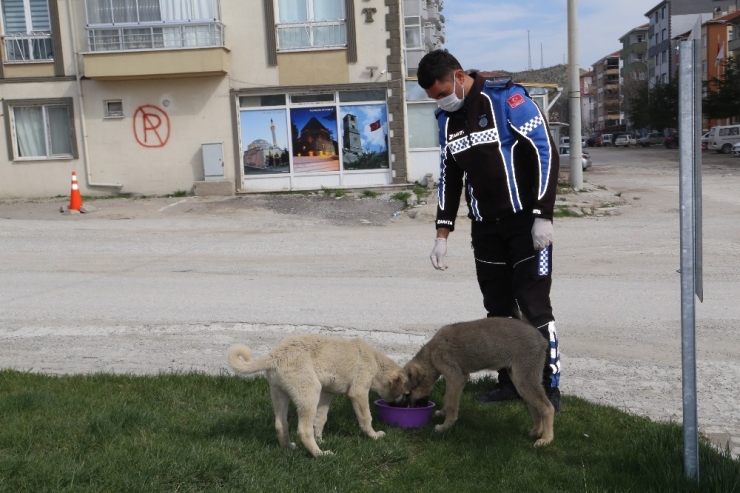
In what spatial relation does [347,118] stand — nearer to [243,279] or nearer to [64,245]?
[64,245]

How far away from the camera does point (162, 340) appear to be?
7.71 m

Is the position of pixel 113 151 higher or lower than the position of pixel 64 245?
higher

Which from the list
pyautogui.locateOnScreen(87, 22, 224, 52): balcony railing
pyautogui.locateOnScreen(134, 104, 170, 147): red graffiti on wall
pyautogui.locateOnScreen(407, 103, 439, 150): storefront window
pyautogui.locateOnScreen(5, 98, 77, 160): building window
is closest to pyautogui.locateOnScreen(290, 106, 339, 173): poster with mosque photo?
pyautogui.locateOnScreen(407, 103, 439, 150): storefront window

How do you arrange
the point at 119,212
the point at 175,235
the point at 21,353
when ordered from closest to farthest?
1. the point at 21,353
2. the point at 175,235
3. the point at 119,212

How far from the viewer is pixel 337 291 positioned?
400 inches

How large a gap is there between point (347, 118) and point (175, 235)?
369 inches

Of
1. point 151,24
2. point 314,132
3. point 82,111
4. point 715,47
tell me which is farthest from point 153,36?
point 715,47

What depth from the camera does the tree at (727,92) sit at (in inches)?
2105

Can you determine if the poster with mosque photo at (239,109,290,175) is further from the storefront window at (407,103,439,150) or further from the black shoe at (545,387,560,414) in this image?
the black shoe at (545,387,560,414)

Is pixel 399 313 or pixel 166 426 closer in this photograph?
pixel 166 426

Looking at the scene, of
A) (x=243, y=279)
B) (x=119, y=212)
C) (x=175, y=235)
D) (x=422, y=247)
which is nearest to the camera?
(x=243, y=279)

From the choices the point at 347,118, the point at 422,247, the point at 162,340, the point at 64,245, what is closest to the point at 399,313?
the point at 162,340

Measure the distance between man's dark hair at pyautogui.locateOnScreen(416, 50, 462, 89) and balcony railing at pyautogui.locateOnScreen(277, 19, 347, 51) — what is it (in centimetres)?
1924

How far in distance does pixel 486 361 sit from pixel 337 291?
5278 millimetres
